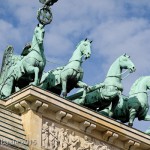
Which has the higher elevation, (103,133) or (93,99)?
(93,99)

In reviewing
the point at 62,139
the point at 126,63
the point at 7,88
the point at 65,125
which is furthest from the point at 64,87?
the point at 126,63

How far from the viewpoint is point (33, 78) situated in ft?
68.1

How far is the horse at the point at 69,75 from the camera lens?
21.1m

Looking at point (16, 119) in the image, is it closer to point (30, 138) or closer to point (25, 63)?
point (30, 138)

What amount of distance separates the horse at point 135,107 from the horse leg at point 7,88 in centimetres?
329

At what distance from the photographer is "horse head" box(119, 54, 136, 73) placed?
22219 mm

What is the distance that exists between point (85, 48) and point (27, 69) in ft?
6.69

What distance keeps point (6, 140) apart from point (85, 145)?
2.63 metres

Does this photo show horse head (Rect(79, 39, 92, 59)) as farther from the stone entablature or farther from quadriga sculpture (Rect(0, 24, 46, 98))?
the stone entablature

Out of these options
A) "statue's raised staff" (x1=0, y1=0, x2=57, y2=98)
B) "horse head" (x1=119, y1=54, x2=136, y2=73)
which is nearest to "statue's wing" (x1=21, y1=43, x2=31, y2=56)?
"statue's raised staff" (x1=0, y1=0, x2=57, y2=98)

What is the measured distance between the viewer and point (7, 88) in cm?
2108

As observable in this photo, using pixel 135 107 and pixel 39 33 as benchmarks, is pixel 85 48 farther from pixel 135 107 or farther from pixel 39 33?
pixel 135 107

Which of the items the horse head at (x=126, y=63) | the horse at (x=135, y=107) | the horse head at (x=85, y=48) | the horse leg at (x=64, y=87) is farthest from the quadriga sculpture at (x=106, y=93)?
the horse head at (x=85, y=48)

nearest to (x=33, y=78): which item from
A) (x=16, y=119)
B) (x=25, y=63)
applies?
(x=25, y=63)
